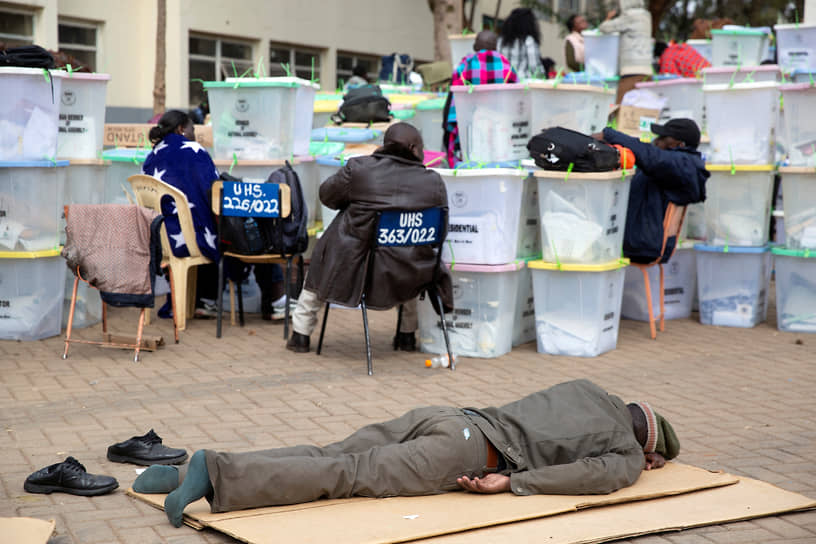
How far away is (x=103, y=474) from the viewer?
4.71 m

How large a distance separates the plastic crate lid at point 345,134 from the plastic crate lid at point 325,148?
26 cm

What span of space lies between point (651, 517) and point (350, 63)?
23662 mm

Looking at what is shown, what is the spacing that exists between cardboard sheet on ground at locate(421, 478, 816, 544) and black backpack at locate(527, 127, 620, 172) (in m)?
3.09

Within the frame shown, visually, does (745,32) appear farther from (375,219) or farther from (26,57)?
(26,57)

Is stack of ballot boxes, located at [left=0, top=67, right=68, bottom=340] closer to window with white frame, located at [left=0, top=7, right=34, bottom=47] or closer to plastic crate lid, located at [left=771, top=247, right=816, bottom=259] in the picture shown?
→ plastic crate lid, located at [left=771, top=247, right=816, bottom=259]

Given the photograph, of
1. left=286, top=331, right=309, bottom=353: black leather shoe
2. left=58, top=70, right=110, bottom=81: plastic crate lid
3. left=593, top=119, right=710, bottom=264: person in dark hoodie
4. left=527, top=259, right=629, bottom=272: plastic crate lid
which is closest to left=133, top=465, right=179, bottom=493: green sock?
left=286, top=331, right=309, bottom=353: black leather shoe

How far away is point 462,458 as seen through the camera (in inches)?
170

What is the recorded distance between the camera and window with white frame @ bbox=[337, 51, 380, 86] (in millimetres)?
26297

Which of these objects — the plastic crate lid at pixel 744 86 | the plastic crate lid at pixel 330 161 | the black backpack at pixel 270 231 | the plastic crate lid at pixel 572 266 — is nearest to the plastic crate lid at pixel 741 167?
the plastic crate lid at pixel 744 86

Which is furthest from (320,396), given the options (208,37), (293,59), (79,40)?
(293,59)

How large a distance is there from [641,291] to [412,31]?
68.8ft

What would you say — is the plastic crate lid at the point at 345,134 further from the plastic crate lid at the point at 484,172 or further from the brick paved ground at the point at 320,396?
the plastic crate lid at the point at 484,172

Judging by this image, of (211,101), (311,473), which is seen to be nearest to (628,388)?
(311,473)

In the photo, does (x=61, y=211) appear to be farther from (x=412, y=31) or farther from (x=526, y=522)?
(x=412, y=31)
